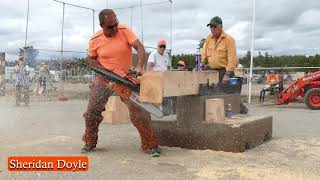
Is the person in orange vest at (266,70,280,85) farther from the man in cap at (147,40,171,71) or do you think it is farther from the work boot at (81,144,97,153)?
the work boot at (81,144,97,153)

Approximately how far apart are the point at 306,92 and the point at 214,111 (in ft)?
35.6

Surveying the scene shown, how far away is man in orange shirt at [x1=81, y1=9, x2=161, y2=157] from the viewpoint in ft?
20.9

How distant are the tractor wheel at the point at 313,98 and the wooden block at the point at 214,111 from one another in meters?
10.3

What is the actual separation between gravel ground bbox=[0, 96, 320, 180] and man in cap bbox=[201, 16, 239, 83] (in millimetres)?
1445

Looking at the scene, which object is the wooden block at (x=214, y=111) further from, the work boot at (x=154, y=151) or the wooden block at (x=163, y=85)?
the work boot at (x=154, y=151)

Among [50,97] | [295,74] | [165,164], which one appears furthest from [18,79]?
[295,74]

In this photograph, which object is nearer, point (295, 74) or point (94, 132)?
point (94, 132)

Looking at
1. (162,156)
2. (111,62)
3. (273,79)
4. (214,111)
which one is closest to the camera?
(162,156)

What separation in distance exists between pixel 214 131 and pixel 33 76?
14.6 m

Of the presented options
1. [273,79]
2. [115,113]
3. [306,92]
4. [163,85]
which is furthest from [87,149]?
[273,79]

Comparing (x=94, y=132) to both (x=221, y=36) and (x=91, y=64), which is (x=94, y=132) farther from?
(x=221, y=36)

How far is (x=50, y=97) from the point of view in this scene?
19.6m

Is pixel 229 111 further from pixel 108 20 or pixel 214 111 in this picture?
pixel 108 20

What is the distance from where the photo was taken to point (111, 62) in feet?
21.3
